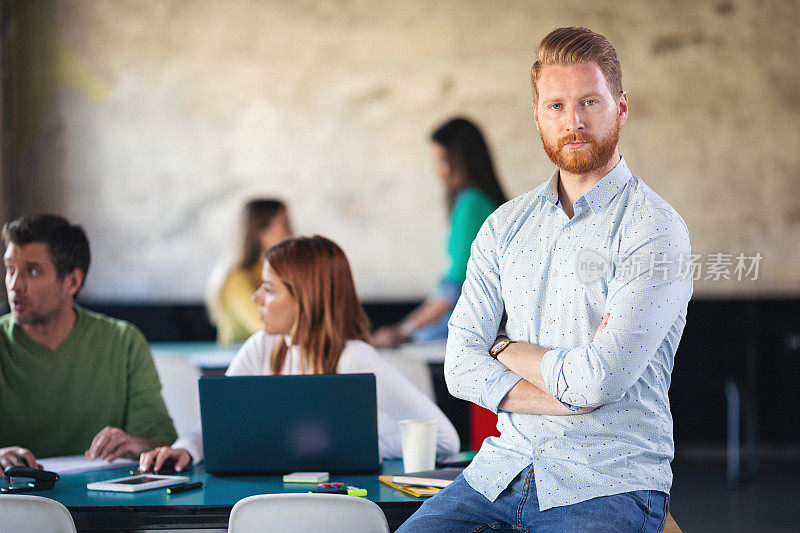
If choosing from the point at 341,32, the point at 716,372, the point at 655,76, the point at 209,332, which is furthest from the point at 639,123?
the point at 209,332

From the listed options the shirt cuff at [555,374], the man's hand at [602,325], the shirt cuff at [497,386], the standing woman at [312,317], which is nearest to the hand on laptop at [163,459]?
the standing woman at [312,317]

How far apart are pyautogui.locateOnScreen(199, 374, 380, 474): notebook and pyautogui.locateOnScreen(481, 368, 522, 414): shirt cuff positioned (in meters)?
0.26

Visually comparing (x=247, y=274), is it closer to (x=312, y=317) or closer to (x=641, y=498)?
(x=312, y=317)

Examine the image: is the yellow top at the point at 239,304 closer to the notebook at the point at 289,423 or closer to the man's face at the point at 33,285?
the man's face at the point at 33,285

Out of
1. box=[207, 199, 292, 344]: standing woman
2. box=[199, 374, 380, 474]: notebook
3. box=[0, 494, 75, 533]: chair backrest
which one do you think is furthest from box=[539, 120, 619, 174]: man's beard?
box=[207, 199, 292, 344]: standing woman

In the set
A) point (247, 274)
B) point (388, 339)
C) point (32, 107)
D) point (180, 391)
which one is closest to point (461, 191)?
point (388, 339)

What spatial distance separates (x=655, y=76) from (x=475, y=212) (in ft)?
8.08

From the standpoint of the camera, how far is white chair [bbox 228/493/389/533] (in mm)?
1545

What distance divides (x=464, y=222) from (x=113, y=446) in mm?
2456

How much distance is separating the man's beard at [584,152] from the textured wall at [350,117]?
4.37m

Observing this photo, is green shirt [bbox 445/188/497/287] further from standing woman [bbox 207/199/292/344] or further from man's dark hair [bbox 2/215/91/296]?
man's dark hair [bbox 2/215/91/296]

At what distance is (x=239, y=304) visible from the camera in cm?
460

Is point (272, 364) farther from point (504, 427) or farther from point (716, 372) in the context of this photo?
point (716, 372)

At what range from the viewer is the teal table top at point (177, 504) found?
1731 mm
